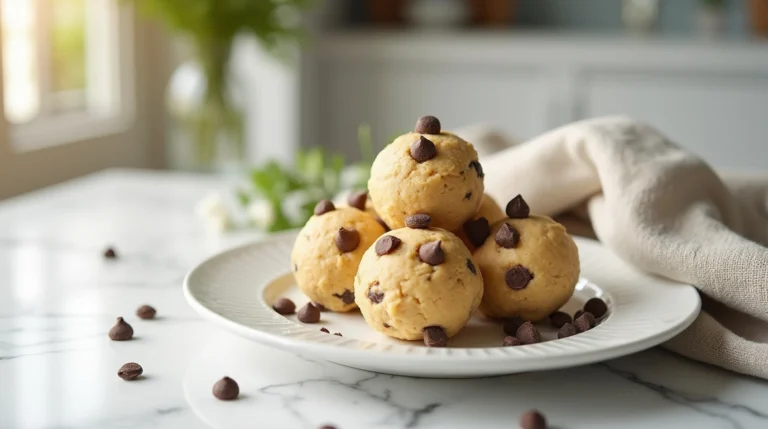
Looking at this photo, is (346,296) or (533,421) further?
(346,296)

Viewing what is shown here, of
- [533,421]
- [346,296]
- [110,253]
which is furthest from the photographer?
[110,253]

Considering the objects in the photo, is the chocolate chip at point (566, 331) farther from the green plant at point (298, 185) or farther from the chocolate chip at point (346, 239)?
the green plant at point (298, 185)

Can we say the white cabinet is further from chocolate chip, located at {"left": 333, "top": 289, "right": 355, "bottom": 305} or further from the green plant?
chocolate chip, located at {"left": 333, "top": 289, "right": 355, "bottom": 305}

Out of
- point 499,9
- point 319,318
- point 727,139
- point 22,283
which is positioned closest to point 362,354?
point 319,318

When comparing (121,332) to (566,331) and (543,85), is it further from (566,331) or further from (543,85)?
(543,85)

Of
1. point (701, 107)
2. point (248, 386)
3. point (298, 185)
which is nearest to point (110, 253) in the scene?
point (298, 185)
